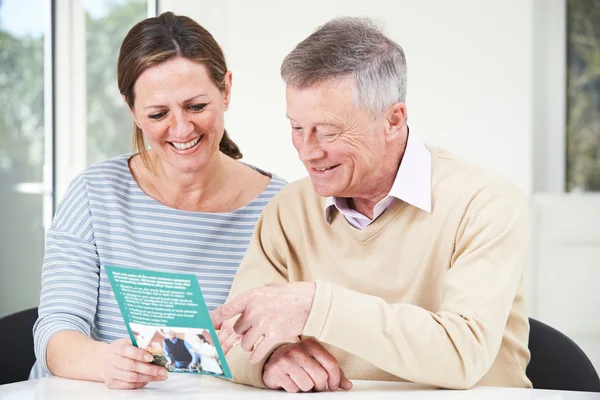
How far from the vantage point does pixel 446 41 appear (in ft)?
13.4

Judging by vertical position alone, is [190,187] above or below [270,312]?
above

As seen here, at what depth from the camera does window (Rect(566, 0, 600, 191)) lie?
4.16 m

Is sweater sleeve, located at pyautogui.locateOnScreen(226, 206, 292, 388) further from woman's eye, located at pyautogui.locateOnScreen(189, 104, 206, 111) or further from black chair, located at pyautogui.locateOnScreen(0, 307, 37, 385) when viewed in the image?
black chair, located at pyautogui.locateOnScreen(0, 307, 37, 385)

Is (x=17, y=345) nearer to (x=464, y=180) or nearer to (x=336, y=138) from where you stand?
(x=336, y=138)

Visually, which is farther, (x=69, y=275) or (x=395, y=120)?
(x=69, y=275)

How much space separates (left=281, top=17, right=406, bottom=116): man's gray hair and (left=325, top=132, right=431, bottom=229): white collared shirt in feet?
0.40

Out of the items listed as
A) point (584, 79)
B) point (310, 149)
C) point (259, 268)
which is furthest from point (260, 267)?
point (584, 79)

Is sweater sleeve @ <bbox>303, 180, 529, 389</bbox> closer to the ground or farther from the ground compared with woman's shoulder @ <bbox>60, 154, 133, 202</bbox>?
closer to the ground

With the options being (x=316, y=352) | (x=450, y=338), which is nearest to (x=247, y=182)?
(x=316, y=352)

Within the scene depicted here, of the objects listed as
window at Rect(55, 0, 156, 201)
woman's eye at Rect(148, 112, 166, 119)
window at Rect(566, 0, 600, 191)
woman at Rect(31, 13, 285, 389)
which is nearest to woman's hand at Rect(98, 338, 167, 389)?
woman at Rect(31, 13, 285, 389)

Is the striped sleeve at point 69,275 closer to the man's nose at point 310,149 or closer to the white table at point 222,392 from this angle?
→ the white table at point 222,392

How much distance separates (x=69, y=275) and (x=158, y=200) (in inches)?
12.5

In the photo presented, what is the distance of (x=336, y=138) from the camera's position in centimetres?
162

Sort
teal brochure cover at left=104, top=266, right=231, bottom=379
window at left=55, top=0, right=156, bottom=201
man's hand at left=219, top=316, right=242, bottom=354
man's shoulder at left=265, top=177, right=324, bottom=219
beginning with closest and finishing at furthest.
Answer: teal brochure cover at left=104, top=266, right=231, bottom=379, man's hand at left=219, top=316, right=242, bottom=354, man's shoulder at left=265, top=177, right=324, bottom=219, window at left=55, top=0, right=156, bottom=201
